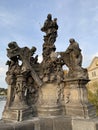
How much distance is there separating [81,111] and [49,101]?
118 cm

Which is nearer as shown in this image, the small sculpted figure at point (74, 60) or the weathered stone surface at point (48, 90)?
the weathered stone surface at point (48, 90)

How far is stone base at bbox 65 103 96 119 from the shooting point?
598cm

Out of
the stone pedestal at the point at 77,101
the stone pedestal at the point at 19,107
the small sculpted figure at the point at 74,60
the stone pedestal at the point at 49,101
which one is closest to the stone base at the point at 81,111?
the stone pedestal at the point at 77,101

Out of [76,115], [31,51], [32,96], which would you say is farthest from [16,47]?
[76,115]

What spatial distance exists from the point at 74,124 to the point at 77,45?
2678 millimetres

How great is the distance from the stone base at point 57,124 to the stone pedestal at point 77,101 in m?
0.31

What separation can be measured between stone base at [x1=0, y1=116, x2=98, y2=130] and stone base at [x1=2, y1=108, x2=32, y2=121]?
206 millimetres

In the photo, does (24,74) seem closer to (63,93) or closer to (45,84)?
(45,84)

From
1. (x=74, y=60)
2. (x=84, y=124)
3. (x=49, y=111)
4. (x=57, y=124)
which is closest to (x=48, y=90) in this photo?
(x=49, y=111)

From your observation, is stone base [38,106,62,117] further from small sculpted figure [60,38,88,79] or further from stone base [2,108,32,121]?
small sculpted figure [60,38,88,79]

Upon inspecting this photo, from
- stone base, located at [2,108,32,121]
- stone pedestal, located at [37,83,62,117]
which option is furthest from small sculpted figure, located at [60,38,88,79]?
stone base, located at [2,108,32,121]

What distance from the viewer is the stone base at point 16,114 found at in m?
5.68

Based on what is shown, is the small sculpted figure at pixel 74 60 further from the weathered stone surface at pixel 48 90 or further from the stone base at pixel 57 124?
the stone base at pixel 57 124

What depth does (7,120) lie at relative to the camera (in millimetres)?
5781
